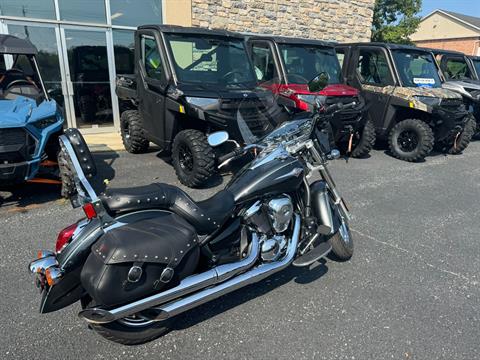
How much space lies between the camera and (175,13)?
899cm

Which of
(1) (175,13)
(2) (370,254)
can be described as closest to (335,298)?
(2) (370,254)

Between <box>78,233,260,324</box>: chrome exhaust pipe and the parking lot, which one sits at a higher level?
<box>78,233,260,324</box>: chrome exhaust pipe

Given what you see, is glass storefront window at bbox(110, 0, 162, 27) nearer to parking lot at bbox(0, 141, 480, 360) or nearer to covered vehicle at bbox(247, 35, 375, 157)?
covered vehicle at bbox(247, 35, 375, 157)

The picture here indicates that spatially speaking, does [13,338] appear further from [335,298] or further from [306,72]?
[306,72]

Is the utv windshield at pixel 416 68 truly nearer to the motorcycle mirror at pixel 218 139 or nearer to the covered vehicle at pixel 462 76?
the covered vehicle at pixel 462 76

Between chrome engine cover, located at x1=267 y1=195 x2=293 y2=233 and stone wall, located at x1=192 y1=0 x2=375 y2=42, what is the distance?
7.84 meters

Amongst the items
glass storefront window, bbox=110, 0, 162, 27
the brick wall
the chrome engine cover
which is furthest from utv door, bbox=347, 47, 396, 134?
the brick wall

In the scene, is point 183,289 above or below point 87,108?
above

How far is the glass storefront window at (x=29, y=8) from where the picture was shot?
278 inches

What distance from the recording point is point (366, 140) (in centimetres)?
689

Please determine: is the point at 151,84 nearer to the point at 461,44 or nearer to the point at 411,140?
the point at 411,140

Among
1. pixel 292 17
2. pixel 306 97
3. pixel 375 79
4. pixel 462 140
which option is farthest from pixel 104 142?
pixel 462 140

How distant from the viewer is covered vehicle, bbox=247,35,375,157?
630 cm

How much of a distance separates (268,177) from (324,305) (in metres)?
1.08
